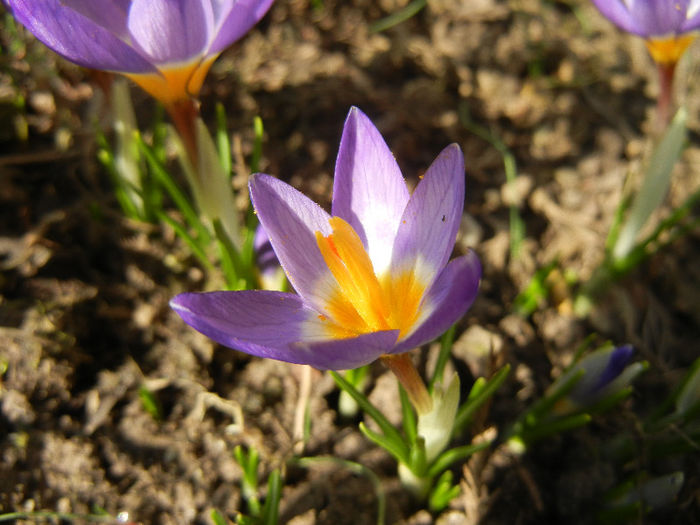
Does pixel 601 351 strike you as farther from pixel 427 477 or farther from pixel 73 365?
pixel 73 365

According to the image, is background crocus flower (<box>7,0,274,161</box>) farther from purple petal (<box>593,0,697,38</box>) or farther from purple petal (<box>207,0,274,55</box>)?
purple petal (<box>593,0,697,38</box>)

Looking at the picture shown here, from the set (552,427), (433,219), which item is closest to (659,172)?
(552,427)

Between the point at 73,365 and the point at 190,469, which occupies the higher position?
the point at 73,365

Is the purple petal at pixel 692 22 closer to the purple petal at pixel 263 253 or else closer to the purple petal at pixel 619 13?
the purple petal at pixel 619 13

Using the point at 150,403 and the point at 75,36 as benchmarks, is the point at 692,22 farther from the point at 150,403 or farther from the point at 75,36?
the point at 150,403

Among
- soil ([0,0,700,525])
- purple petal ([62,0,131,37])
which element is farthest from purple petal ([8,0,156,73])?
soil ([0,0,700,525])

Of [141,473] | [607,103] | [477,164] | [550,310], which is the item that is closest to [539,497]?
[550,310]
